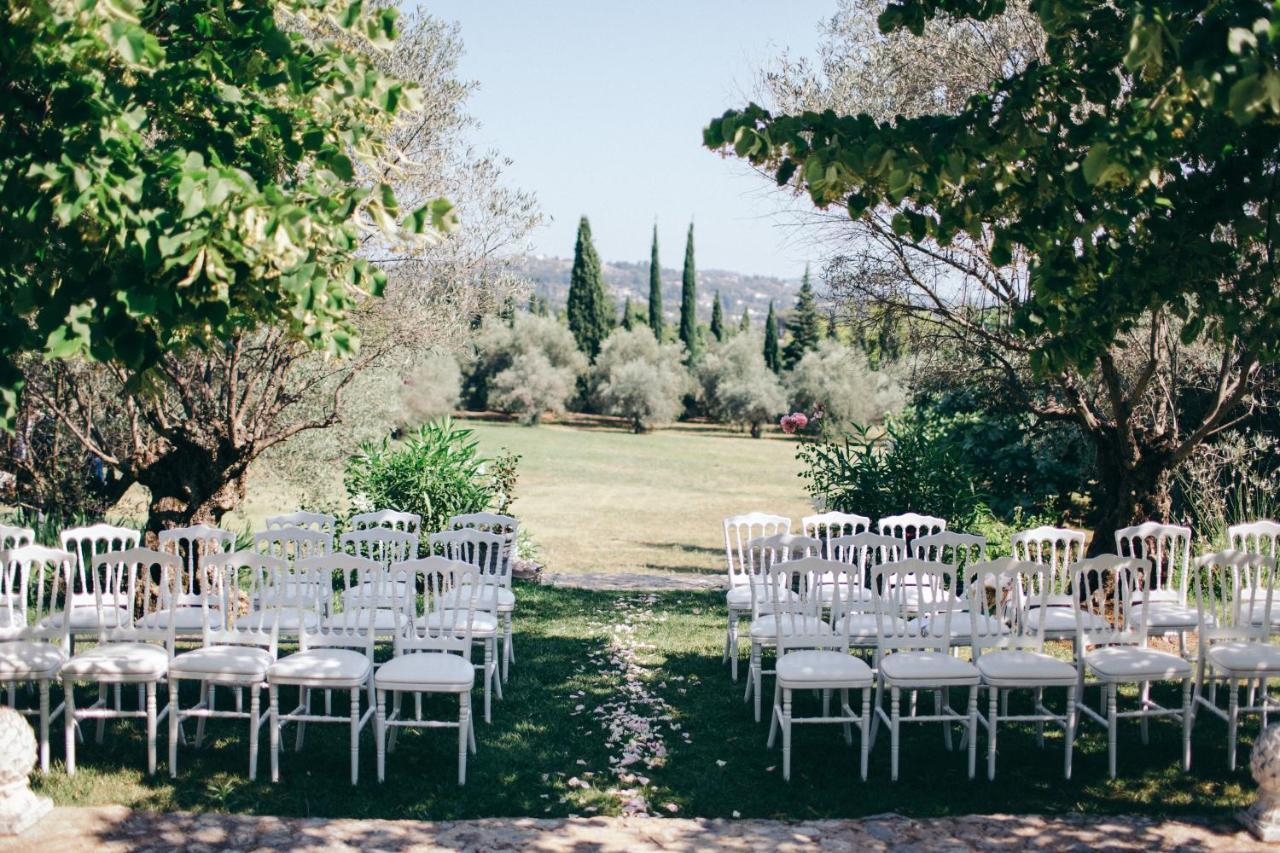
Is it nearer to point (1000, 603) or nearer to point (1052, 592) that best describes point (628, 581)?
point (1052, 592)

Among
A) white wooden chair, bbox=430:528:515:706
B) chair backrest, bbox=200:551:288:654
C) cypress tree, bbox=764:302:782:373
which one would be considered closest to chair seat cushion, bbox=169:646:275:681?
chair backrest, bbox=200:551:288:654

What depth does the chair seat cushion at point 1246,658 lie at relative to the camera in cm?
625

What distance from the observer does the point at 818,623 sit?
694 centimetres

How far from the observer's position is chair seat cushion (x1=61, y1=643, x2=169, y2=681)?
6047 millimetres

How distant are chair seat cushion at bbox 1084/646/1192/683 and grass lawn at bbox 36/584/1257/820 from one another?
59 centimetres

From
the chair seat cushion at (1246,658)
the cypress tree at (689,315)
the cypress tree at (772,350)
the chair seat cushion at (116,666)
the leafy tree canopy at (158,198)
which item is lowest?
the chair seat cushion at (116,666)

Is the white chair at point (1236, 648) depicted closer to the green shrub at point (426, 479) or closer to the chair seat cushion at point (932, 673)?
the chair seat cushion at point (932, 673)

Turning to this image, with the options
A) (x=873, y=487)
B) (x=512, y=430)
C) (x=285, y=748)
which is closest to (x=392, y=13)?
(x=285, y=748)

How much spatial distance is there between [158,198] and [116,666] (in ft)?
9.65

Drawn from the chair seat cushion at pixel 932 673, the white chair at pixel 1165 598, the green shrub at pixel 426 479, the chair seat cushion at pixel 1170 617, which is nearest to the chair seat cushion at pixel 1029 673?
the chair seat cushion at pixel 932 673

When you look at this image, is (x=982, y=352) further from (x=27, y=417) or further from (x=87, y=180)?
(x=27, y=417)

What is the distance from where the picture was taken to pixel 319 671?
607 centimetres

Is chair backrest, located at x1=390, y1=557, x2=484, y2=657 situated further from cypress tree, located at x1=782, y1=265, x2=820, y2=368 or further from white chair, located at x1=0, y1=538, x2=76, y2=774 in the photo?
→ cypress tree, located at x1=782, y1=265, x2=820, y2=368

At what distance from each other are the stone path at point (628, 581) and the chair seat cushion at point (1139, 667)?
6.61 m
